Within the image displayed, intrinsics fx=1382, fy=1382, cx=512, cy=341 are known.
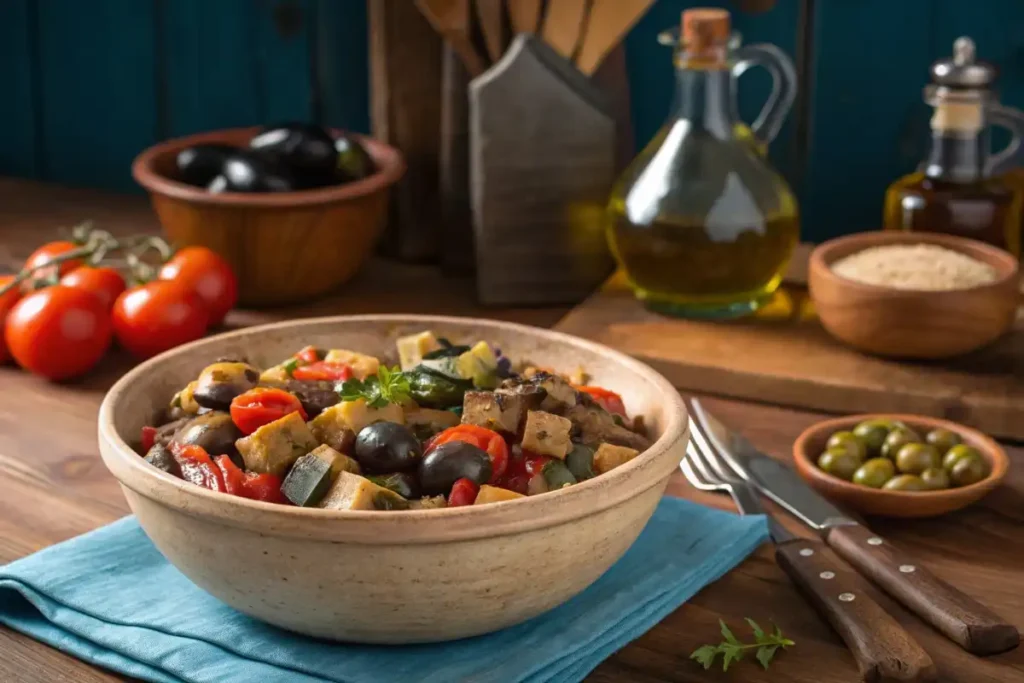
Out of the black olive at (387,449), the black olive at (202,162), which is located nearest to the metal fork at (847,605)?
the black olive at (387,449)

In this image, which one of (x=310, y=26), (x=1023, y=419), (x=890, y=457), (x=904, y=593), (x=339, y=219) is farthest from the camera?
(x=310, y=26)

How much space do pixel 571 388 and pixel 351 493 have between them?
0.24 metres

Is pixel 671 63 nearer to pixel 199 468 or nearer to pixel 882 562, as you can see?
pixel 882 562

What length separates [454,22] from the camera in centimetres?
198

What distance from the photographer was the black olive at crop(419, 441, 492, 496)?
3.34 ft

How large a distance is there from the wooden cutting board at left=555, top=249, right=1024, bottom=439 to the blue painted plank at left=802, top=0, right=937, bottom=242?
1.23ft

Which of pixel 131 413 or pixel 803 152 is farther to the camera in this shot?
pixel 803 152

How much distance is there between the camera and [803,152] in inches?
86.5

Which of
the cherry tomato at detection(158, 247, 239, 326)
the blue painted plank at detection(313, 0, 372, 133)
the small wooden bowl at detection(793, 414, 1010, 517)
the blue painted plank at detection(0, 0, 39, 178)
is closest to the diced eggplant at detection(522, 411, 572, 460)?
the small wooden bowl at detection(793, 414, 1010, 517)

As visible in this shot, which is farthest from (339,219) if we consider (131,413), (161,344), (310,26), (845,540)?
(845,540)

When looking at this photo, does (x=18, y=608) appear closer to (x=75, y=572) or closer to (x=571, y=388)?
(x=75, y=572)

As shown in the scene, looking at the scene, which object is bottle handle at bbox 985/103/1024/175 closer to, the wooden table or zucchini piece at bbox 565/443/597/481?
the wooden table

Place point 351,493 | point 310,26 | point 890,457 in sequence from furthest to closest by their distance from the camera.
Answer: point 310,26
point 890,457
point 351,493

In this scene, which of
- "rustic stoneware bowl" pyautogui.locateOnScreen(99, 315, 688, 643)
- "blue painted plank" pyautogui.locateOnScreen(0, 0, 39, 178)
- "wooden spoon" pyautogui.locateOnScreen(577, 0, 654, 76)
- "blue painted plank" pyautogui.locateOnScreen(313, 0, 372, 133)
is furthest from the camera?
"blue painted plank" pyautogui.locateOnScreen(0, 0, 39, 178)
